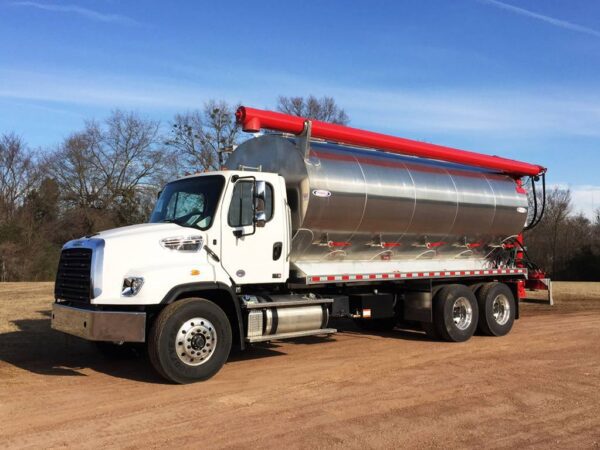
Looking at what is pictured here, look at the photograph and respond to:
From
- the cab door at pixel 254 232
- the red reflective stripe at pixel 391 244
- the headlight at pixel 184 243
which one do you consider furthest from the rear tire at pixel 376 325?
the headlight at pixel 184 243

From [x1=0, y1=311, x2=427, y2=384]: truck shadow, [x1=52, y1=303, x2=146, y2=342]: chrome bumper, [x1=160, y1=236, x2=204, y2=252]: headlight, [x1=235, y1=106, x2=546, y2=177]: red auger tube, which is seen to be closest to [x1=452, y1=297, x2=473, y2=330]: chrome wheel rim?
[x1=0, y1=311, x2=427, y2=384]: truck shadow

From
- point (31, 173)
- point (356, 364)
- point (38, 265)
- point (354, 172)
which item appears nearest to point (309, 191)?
point (354, 172)

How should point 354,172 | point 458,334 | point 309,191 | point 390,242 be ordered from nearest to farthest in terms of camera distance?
point 309,191 < point 354,172 < point 390,242 < point 458,334

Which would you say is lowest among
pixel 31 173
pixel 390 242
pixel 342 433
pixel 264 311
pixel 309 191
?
pixel 342 433

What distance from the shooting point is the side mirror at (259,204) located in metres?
8.13

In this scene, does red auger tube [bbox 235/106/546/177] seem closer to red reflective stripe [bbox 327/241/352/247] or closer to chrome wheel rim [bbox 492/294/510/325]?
red reflective stripe [bbox 327/241/352/247]

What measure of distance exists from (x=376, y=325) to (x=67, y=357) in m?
6.40

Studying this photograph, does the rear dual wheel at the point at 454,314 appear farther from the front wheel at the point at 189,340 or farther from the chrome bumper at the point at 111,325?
the chrome bumper at the point at 111,325

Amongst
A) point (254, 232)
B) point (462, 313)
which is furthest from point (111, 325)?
point (462, 313)

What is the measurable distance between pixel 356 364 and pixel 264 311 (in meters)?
1.67

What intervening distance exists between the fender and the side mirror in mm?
1024

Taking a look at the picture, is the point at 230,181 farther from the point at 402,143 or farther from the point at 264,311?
the point at 402,143

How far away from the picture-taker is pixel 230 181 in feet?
26.7

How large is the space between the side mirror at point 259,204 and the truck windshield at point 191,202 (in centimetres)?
50
